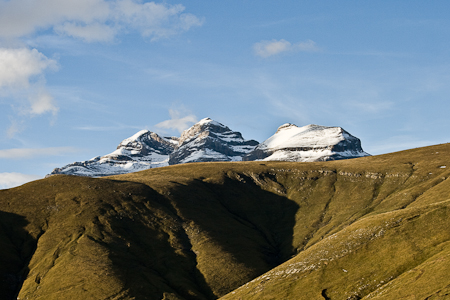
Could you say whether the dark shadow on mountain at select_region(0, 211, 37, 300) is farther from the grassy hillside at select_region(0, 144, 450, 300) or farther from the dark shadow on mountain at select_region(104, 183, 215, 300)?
the dark shadow on mountain at select_region(104, 183, 215, 300)

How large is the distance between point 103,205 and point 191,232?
37736 mm

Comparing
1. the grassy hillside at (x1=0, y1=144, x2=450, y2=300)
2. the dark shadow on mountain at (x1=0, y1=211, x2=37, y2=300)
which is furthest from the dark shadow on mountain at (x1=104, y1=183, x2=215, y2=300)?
the dark shadow on mountain at (x1=0, y1=211, x2=37, y2=300)

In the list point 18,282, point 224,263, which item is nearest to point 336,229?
point 224,263

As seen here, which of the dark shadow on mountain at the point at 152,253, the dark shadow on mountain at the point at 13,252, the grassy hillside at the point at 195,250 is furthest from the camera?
the dark shadow on mountain at the point at 152,253

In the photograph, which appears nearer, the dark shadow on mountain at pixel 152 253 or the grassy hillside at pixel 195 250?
the grassy hillside at pixel 195 250

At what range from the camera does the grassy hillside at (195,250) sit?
103 m

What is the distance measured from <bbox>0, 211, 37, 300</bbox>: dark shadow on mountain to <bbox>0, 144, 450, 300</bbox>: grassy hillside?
34cm

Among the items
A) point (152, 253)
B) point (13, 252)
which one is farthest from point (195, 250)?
point (13, 252)

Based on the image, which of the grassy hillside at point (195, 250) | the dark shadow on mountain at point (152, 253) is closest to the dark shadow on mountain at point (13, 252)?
the grassy hillside at point (195, 250)

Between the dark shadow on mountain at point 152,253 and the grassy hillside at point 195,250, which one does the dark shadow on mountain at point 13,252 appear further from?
the dark shadow on mountain at point 152,253

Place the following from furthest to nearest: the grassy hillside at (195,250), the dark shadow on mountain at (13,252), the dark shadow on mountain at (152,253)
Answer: the dark shadow on mountain at (152,253), the dark shadow on mountain at (13,252), the grassy hillside at (195,250)

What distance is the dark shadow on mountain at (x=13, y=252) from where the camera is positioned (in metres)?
142

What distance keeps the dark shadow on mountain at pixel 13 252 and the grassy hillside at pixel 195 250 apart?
0.34 metres

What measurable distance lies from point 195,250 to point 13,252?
6435cm
